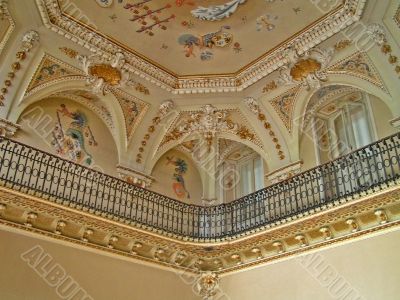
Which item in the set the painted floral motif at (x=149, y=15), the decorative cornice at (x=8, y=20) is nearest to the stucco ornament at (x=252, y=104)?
the painted floral motif at (x=149, y=15)

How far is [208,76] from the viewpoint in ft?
35.2

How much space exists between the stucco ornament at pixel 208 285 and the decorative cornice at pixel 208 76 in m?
4.61

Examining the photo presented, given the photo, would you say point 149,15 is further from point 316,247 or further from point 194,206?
point 316,247

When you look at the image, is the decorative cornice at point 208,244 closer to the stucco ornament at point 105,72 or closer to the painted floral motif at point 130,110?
the painted floral motif at point 130,110

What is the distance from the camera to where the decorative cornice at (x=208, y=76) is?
859 centimetres

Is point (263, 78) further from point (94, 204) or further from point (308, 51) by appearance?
point (94, 204)

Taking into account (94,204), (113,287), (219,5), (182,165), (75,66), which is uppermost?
(219,5)

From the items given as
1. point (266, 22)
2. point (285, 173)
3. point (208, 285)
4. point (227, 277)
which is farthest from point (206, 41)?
point (208, 285)

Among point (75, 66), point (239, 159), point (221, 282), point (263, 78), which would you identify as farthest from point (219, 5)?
point (221, 282)

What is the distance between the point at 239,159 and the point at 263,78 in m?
2.89

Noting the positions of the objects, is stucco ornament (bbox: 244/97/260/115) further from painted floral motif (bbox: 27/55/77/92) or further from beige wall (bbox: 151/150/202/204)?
painted floral motif (bbox: 27/55/77/92)

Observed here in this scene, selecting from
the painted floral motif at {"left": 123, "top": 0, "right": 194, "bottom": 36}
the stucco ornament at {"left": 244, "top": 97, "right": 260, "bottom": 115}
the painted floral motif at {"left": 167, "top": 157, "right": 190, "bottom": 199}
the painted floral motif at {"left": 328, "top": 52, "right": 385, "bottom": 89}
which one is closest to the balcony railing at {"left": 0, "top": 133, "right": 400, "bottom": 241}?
the painted floral motif at {"left": 167, "top": 157, "right": 190, "bottom": 199}

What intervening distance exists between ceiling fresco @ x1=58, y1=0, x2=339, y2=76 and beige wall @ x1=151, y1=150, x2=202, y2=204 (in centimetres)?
266

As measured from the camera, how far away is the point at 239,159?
40.7ft
